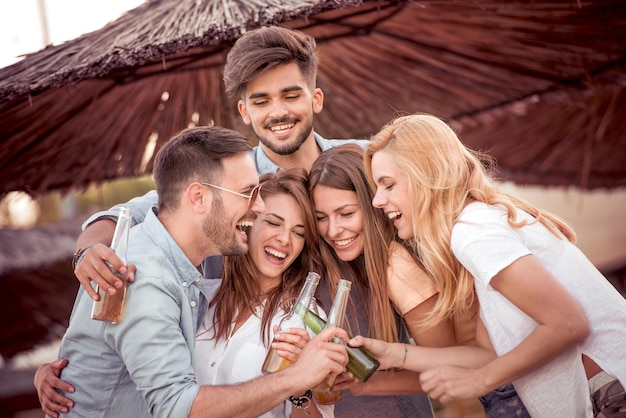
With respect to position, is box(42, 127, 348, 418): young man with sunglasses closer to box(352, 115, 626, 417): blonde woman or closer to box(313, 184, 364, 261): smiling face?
box(313, 184, 364, 261): smiling face

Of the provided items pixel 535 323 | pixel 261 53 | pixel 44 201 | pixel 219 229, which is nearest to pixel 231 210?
pixel 219 229

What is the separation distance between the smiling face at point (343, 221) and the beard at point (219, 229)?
0.43 meters

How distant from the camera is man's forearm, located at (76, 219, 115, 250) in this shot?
278cm

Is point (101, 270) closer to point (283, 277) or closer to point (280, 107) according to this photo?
point (283, 277)

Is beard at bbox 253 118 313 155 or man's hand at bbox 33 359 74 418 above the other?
beard at bbox 253 118 313 155

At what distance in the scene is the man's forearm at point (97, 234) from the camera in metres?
2.78

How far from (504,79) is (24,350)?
3.94m

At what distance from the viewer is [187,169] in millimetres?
2604

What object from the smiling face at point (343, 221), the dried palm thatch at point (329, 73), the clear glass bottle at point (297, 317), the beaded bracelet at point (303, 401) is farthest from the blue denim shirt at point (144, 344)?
the dried palm thatch at point (329, 73)

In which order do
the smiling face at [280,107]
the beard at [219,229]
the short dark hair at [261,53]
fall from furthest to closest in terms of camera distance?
the smiling face at [280,107] → the short dark hair at [261,53] → the beard at [219,229]

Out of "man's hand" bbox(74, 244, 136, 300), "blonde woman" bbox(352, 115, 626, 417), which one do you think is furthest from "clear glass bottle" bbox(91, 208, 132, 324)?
"blonde woman" bbox(352, 115, 626, 417)

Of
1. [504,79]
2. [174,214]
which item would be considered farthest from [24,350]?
[504,79]

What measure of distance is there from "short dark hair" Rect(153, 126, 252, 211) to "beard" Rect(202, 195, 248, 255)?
0.35ft

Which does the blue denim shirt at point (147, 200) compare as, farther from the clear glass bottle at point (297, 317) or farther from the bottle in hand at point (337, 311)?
the bottle in hand at point (337, 311)
